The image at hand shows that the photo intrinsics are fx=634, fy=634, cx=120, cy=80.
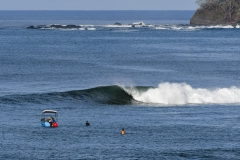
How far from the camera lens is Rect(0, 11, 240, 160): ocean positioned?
51469 mm

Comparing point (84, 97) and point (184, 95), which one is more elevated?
point (84, 97)

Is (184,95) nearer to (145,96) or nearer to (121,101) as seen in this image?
(145,96)

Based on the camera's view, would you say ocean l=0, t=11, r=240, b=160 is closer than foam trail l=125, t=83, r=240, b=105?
Yes

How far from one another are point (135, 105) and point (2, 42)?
325ft

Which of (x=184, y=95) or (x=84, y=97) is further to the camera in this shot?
(x=184, y=95)

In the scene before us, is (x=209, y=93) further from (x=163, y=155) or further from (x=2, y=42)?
(x=2, y=42)

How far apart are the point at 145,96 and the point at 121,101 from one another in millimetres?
3770

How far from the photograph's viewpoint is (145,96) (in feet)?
265

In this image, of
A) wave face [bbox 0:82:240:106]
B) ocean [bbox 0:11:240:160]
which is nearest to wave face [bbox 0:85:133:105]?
wave face [bbox 0:82:240:106]

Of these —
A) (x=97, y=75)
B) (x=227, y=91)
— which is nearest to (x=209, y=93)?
(x=227, y=91)

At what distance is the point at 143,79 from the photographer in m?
95.9

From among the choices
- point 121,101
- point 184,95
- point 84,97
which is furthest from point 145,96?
point 84,97

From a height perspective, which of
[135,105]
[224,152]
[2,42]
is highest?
[2,42]

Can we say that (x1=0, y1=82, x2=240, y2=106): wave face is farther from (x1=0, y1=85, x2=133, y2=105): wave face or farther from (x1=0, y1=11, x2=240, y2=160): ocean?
(x1=0, y1=11, x2=240, y2=160): ocean
